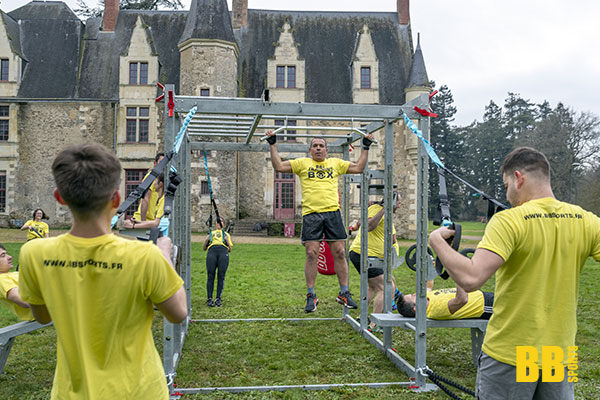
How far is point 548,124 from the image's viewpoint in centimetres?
4656

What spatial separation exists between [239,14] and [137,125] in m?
9.49

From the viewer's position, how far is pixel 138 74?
28.5 m

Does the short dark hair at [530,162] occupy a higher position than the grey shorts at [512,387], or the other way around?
the short dark hair at [530,162]

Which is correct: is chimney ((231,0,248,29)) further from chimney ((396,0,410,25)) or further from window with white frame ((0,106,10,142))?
window with white frame ((0,106,10,142))

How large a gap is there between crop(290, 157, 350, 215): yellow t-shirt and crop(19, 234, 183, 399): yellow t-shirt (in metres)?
4.34

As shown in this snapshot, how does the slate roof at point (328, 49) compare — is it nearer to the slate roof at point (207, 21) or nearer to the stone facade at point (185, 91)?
the stone facade at point (185, 91)

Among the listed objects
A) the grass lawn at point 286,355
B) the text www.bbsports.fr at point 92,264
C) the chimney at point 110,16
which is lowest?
the grass lawn at point 286,355

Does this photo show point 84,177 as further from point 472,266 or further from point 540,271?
point 540,271

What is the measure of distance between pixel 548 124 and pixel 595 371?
46124 millimetres

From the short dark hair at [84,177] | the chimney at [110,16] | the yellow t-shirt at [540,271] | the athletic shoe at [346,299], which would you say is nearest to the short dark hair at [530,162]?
the yellow t-shirt at [540,271]

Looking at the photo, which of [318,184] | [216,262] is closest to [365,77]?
[216,262]

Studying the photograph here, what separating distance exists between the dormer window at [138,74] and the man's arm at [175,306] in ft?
93.1

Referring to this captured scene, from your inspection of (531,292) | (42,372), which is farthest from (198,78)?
(531,292)

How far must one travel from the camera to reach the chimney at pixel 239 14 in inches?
1239
